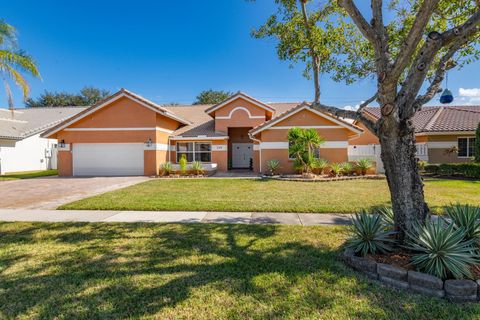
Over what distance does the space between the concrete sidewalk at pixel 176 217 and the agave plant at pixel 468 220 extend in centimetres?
250

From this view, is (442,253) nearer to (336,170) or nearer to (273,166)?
(336,170)

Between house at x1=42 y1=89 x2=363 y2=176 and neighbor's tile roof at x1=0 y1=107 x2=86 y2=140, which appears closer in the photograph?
house at x1=42 y1=89 x2=363 y2=176

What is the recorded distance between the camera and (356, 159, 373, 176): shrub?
16.9m

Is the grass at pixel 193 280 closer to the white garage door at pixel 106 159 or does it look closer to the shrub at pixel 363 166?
the shrub at pixel 363 166

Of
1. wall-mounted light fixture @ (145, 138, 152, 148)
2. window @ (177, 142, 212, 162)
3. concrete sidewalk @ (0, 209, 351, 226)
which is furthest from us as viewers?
window @ (177, 142, 212, 162)

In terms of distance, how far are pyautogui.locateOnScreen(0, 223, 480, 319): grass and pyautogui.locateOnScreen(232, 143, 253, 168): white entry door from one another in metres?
19.3

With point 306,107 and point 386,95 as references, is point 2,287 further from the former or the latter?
point 306,107

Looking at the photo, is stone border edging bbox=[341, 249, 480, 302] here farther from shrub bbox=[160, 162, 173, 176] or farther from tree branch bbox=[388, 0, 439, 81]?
shrub bbox=[160, 162, 173, 176]

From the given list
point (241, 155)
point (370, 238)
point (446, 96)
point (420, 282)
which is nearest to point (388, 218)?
point (370, 238)

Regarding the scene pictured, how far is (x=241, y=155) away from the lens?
25.2m

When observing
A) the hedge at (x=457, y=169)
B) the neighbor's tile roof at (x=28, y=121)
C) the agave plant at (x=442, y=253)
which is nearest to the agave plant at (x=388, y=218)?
the agave plant at (x=442, y=253)

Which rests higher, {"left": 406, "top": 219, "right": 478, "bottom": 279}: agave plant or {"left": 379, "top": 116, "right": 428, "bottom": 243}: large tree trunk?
{"left": 379, "top": 116, "right": 428, "bottom": 243}: large tree trunk

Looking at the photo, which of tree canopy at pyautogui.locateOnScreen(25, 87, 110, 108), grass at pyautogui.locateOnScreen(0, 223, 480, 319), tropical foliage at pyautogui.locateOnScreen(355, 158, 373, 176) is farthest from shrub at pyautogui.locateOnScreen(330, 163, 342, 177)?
tree canopy at pyautogui.locateOnScreen(25, 87, 110, 108)

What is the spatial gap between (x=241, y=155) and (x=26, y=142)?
21.3m
